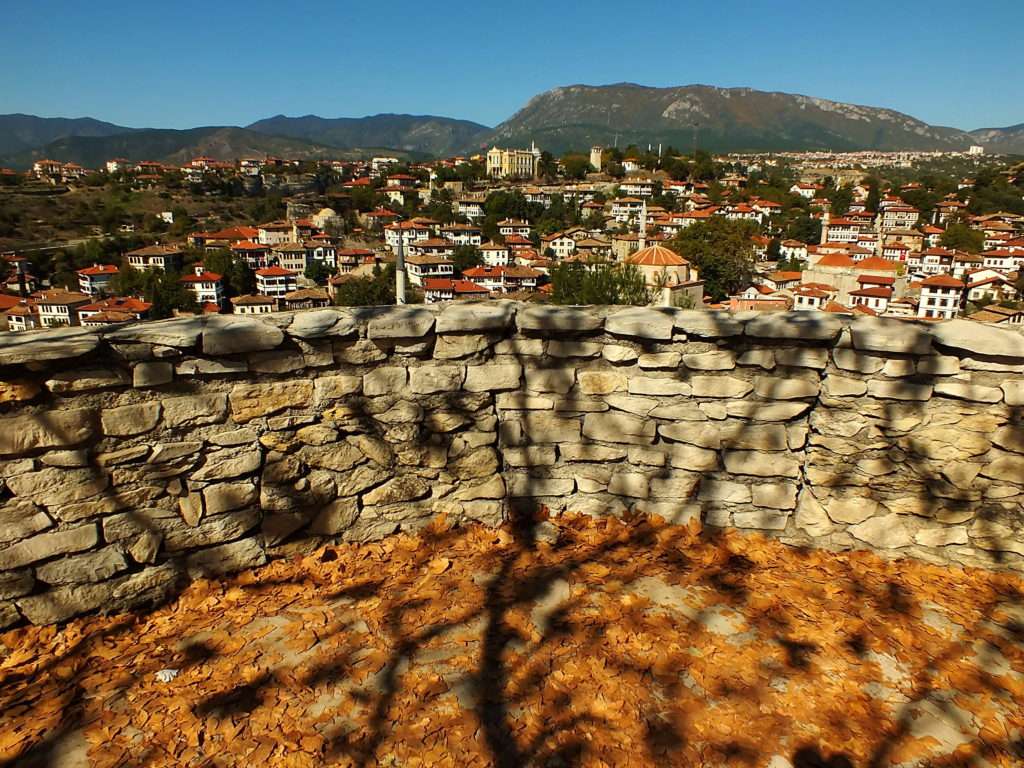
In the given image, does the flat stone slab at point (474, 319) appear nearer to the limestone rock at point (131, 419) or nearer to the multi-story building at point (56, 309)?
the limestone rock at point (131, 419)

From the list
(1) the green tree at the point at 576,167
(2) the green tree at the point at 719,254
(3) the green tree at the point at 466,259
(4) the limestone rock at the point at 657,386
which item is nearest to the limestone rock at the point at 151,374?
(4) the limestone rock at the point at 657,386

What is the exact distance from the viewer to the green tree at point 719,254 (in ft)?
152

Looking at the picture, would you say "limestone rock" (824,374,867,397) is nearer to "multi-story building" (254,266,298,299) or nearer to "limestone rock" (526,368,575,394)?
"limestone rock" (526,368,575,394)

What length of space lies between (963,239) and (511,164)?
77.0 metres

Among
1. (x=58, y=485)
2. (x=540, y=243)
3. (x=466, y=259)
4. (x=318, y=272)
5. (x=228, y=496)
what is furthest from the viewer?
(x=540, y=243)

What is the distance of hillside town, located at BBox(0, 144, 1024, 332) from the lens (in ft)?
131

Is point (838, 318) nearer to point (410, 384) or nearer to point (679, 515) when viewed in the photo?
point (679, 515)

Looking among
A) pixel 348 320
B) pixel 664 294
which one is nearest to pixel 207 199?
pixel 664 294

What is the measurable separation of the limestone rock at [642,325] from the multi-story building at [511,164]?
119m

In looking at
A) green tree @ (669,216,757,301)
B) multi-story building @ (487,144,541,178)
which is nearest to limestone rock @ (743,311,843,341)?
green tree @ (669,216,757,301)

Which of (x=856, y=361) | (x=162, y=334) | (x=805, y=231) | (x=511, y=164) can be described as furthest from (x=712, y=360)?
(x=511, y=164)

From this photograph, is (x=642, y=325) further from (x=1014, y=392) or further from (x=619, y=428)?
(x=1014, y=392)

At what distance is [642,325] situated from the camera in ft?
9.99

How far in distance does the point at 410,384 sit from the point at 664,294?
23843 millimetres
